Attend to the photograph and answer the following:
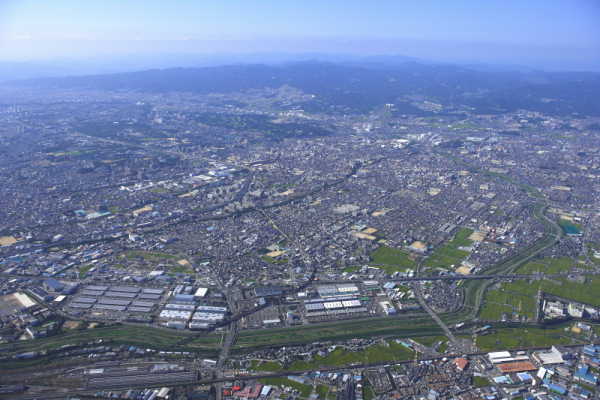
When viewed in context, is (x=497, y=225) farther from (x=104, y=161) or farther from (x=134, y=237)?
(x=104, y=161)

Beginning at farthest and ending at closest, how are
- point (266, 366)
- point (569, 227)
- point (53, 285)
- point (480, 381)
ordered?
point (569, 227)
point (53, 285)
point (266, 366)
point (480, 381)

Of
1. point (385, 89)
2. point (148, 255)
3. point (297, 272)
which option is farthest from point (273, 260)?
point (385, 89)

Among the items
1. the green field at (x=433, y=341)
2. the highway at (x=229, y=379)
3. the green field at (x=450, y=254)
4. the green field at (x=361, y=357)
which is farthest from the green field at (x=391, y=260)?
the highway at (x=229, y=379)

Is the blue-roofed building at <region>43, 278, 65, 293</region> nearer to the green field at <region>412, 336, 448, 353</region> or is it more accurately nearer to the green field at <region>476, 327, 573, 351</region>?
the green field at <region>412, 336, 448, 353</region>

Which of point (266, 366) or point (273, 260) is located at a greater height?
point (273, 260)

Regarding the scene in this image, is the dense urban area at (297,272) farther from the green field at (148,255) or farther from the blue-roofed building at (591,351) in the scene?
the blue-roofed building at (591,351)

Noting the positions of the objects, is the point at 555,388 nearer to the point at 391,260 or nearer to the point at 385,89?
the point at 391,260

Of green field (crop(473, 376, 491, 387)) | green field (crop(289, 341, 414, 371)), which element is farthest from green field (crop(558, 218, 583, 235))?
green field (crop(289, 341, 414, 371))
